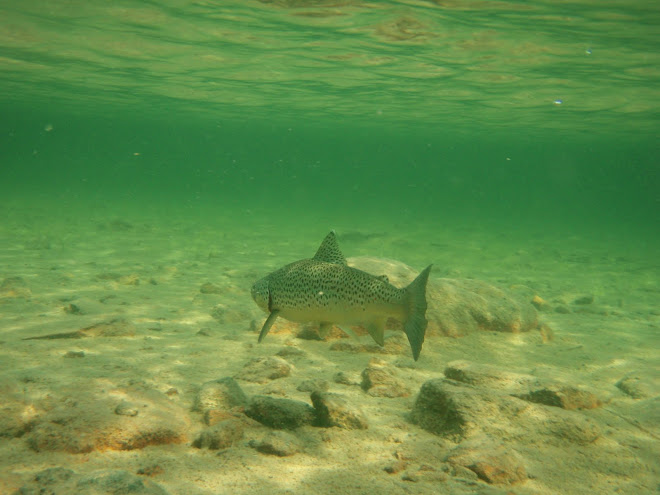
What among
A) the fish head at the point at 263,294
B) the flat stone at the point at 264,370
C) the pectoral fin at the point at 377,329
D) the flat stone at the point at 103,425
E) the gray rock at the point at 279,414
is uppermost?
the fish head at the point at 263,294

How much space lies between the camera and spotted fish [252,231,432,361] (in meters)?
4.42

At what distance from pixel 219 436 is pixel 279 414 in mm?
582

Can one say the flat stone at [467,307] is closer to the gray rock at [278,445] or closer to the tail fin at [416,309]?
the tail fin at [416,309]

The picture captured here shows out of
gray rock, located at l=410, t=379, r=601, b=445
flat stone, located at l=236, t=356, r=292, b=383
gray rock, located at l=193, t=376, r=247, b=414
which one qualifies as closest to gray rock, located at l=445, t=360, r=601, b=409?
gray rock, located at l=410, t=379, r=601, b=445

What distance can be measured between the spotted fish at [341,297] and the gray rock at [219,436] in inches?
46.7

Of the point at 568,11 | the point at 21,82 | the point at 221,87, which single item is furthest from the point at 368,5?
the point at 21,82

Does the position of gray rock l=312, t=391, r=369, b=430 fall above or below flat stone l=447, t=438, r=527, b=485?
below

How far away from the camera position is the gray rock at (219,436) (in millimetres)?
3523

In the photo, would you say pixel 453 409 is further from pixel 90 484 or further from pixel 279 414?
pixel 90 484

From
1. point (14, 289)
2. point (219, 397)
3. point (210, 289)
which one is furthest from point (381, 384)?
point (14, 289)

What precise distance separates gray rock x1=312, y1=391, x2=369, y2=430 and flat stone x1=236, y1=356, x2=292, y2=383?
1.37 m

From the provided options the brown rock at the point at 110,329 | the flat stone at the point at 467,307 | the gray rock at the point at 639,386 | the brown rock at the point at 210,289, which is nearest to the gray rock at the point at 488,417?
the gray rock at the point at 639,386

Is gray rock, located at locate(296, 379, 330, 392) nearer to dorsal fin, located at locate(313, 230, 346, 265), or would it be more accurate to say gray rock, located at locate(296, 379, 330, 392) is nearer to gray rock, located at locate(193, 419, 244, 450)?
gray rock, located at locate(193, 419, 244, 450)

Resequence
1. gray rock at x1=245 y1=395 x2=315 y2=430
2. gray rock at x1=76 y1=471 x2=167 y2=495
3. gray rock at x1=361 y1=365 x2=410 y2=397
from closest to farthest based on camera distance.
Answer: gray rock at x1=76 y1=471 x2=167 y2=495, gray rock at x1=245 y1=395 x2=315 y2=430, gray rock at x1=361 y1=365 x2=410 y2=397
